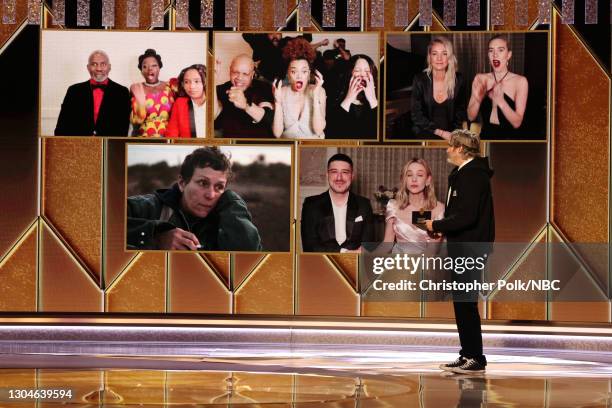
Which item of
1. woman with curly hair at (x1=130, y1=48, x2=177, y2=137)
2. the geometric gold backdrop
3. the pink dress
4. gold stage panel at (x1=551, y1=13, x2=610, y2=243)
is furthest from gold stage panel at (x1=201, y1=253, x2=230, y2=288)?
gold stage panel at (x1=551, y1=13, x2=610, y2=243)

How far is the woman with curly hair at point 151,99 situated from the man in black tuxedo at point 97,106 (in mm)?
66

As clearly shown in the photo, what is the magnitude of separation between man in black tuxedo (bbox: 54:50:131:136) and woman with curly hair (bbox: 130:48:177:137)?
0.07 metres

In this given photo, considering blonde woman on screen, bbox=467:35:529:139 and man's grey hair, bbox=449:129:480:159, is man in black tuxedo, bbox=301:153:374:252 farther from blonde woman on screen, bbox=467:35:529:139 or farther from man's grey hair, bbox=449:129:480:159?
man's grey hair, bbox=449:129:480:159

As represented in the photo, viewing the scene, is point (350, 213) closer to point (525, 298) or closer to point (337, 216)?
point (337, 216)

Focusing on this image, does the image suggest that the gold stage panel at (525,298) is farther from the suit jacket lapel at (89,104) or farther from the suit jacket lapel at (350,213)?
the suit jacket lapel at (89,104)

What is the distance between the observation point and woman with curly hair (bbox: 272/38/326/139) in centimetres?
691

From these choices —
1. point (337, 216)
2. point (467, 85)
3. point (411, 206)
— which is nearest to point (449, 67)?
point (467, 85)

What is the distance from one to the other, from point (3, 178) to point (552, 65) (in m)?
3.63

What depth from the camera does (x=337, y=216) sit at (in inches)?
274

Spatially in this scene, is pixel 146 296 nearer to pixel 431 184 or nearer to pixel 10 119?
pixel 10 119

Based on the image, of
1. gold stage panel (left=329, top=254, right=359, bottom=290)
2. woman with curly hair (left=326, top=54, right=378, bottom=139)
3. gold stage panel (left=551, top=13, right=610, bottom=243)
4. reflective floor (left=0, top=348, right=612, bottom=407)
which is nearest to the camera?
reflective floor (left=0, top=348, right=612, bottom=407)

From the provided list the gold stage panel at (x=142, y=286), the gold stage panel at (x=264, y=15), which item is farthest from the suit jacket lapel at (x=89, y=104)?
the gold stage panel at (x=264, y=15)

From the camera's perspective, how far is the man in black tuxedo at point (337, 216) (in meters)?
6.92

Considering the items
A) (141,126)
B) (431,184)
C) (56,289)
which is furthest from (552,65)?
(56,289)
